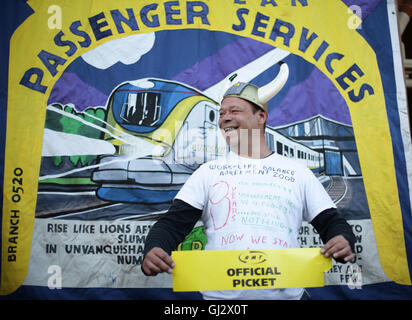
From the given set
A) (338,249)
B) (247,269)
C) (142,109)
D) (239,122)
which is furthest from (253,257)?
(142,109)

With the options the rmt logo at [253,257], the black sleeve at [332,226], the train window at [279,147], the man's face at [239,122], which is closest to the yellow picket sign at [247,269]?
the rmt logo at [253,257]

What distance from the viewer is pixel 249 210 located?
1440 mm

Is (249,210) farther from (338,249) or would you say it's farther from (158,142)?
(158,142)

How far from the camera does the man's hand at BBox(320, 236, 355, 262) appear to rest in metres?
1.31

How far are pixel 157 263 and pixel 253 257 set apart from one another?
1.27 feet

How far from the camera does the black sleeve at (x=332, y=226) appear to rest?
1.39 metres

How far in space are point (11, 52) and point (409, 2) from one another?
126 inches

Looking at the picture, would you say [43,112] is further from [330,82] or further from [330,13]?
[330,13]

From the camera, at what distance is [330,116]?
2381 millimetres

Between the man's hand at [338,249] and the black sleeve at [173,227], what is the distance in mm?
571

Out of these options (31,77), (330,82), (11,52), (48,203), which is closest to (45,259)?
(48,203)

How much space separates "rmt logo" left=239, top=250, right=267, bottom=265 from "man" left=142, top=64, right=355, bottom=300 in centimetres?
5
